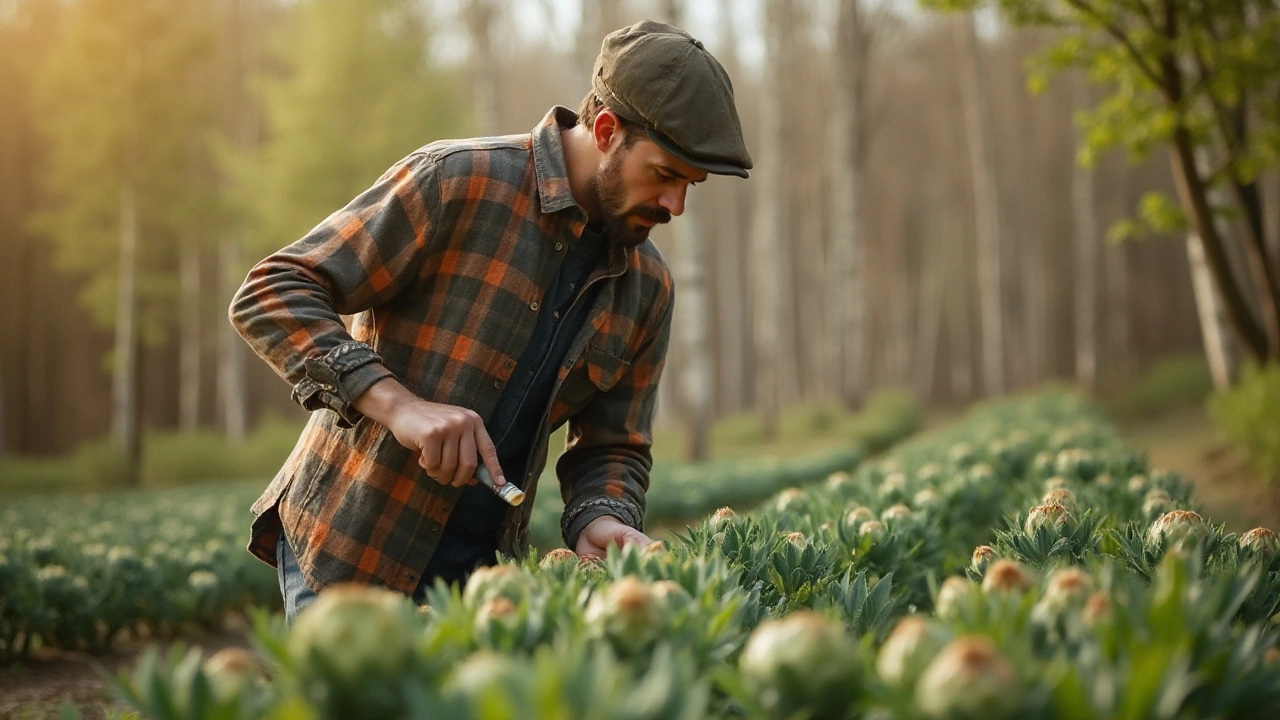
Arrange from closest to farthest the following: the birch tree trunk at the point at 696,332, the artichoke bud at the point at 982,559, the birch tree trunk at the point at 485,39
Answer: the artichoke bud at the point at 982,559 → the birch tree trunk at the point at 696,332 → the birch tree trunk at the point at 485,39

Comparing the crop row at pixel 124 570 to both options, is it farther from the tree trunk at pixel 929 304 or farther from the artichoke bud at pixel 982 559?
the tree trunk at pixel 929 304

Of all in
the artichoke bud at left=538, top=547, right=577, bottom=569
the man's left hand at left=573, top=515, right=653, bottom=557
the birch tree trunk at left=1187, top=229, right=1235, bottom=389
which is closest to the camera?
the artichoke bud at left=538, top=547, right=577, bottom=569

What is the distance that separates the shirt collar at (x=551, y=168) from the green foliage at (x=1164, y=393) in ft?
70.8

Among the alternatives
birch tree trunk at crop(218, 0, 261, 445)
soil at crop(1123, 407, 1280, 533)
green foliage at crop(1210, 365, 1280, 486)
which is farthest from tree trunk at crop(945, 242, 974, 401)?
green foliage at crop(1210, 365, 1280, 486)

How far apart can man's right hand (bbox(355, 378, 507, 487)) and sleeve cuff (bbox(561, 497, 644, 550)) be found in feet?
1.89

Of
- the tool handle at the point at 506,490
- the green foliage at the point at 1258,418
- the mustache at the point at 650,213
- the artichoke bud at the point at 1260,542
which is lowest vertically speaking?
the green foliage at the point at 1258,418

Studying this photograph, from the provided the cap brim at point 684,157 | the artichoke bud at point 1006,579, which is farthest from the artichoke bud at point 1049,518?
the cap brim at point 684,157

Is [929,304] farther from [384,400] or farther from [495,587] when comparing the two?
[495,587]

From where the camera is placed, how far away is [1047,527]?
93.6 inches

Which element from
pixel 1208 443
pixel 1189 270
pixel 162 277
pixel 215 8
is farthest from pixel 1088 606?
pixel 1189 270

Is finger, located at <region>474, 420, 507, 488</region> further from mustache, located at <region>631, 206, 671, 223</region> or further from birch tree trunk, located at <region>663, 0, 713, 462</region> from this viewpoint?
birch tree trunk, located at <region>663, 0, 713, 462</region>

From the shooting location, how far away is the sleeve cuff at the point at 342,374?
2229mm

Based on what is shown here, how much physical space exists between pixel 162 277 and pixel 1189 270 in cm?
3008

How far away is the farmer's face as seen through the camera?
248 cm
